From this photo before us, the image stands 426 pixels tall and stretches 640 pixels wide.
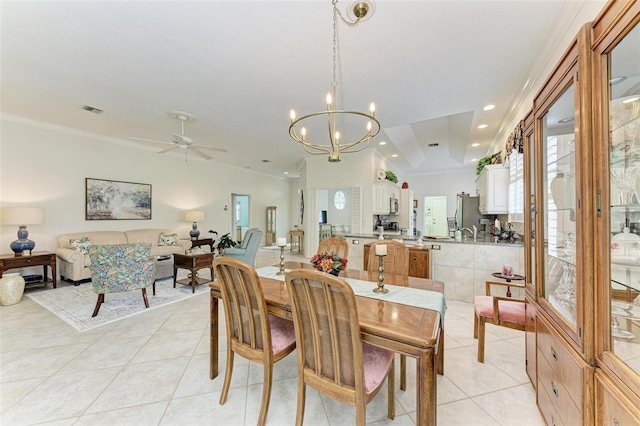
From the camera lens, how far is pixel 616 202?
98 centimetres

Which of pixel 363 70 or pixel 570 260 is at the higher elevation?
pixel 363 70

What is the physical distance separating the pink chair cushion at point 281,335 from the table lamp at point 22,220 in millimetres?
4742

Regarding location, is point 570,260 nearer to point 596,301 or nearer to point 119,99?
point 596,301

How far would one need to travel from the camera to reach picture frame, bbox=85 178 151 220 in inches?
199

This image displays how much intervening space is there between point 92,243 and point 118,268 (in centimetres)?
231

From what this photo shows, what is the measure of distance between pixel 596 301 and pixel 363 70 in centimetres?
267

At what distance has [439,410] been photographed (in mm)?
1643

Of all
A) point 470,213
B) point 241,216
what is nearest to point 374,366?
point 470,213

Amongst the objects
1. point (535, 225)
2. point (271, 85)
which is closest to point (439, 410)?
point (535, 225)

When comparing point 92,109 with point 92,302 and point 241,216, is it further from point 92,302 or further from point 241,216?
point 241,216

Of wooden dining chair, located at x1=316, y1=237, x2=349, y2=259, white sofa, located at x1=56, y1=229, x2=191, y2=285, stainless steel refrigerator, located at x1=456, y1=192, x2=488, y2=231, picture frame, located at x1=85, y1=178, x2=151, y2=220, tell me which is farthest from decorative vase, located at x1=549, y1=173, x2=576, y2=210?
picture frame, located at x1=85, y1=178, x2=151, y2=220

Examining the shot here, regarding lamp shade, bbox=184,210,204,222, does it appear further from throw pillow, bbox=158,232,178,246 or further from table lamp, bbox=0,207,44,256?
table lamp, bbox=0,207,44,256

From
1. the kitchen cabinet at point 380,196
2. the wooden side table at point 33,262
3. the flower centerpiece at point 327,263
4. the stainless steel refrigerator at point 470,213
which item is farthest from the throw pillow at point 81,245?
the stainless steel refrigerator at point 470,213

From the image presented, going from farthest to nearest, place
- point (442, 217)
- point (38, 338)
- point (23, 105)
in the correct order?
point (442, 217) → point (23, 105) → point (38, 338)
